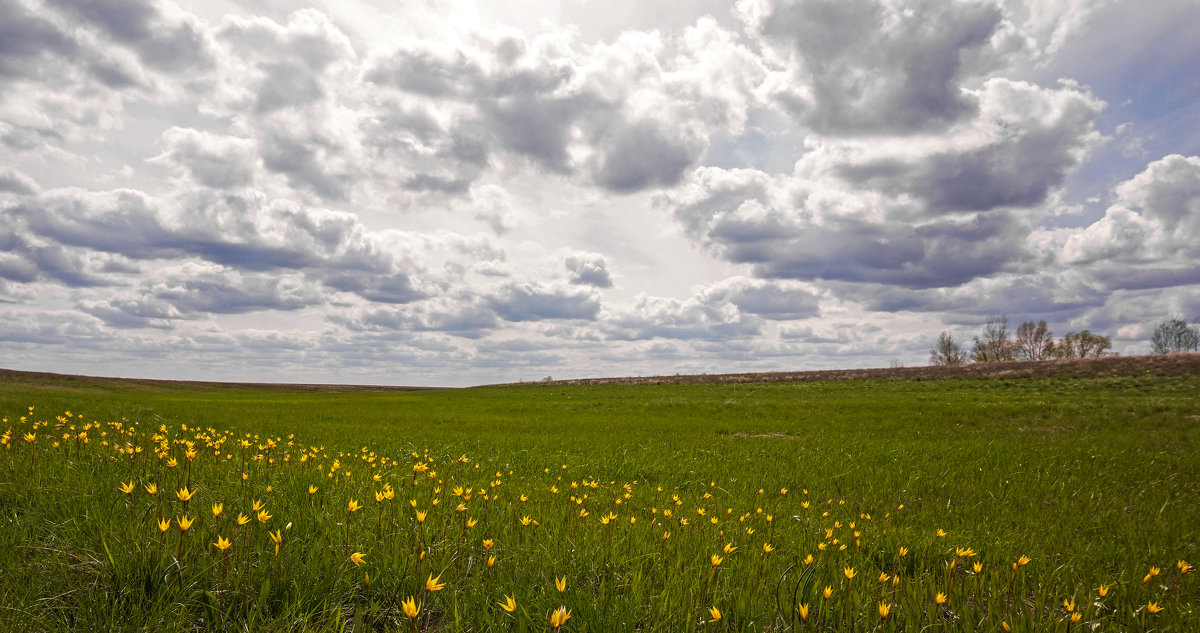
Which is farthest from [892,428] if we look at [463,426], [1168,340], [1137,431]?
[1168,340]

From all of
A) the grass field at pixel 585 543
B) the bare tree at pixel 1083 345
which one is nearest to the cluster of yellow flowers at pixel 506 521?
the grass field at pixel 585 543

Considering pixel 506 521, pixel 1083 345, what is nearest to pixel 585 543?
pixel 506 521

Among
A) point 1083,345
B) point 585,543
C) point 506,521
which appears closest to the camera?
point 585,543

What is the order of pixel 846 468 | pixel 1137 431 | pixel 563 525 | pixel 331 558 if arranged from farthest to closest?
1. pixel 1137 431
2. pixel 846 468
3. pixel 563 525
4. pixel 331 558

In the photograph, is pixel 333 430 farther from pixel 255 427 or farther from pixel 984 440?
pixel 984 440

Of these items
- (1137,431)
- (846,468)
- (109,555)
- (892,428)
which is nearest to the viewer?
(109,555)

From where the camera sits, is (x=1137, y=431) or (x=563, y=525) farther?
(x=1137, y=431)

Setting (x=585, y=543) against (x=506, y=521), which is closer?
(x=585, y=543)

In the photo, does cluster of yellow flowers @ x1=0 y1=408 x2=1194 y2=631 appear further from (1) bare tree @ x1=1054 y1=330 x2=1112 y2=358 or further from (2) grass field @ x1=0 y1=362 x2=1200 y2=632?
(1) bare tree @ x1=1054 y1=330 x2=1112 y2=358

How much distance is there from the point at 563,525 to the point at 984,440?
1532 centimetres

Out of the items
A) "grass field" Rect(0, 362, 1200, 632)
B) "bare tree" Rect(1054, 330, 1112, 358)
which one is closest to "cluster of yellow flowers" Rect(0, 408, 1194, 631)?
"grass field" Rect(0, 362, 1200, 632)

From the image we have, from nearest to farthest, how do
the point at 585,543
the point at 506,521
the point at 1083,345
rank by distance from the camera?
the point at 585,543 → the point at 506,521 → the point at 1083,345

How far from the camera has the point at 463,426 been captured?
799 inches

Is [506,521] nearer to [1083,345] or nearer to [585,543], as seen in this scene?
[585,543]
